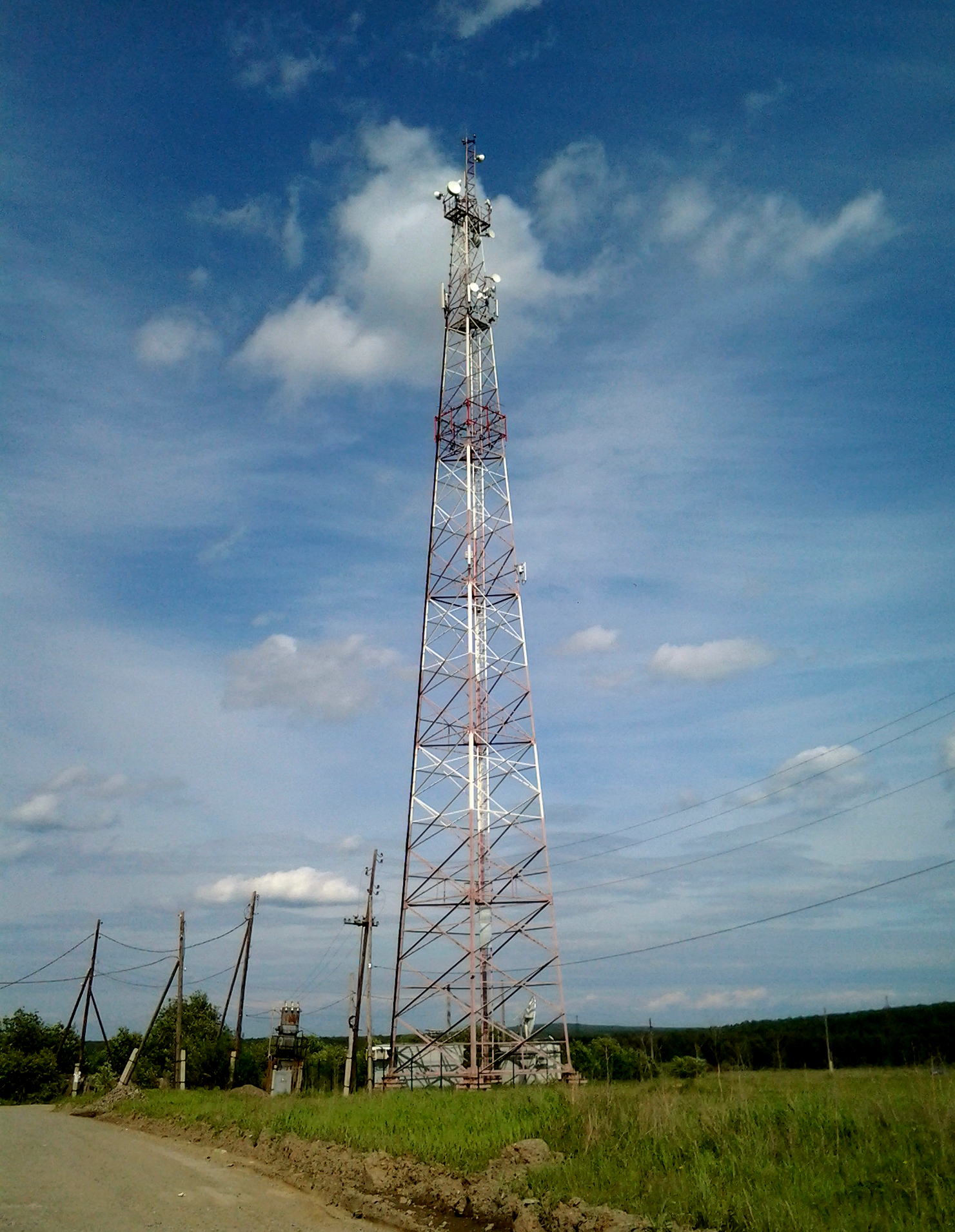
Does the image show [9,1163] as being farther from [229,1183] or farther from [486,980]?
[486,980]

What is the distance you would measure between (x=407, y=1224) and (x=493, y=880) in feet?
45.8

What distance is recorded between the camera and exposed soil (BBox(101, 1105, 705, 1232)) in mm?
10008

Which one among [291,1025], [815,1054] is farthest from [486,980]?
[291,1025]

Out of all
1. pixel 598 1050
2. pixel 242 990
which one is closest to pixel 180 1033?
pixel 242 990

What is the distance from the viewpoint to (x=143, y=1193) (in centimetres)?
1360

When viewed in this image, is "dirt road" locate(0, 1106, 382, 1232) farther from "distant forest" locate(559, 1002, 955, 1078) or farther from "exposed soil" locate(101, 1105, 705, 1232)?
"distant forest" locate(559, 1002, 955, 1078)

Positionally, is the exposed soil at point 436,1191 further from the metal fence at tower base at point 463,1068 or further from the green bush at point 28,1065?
the green bush at point 28,1065

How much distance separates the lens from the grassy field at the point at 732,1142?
28.5 feet

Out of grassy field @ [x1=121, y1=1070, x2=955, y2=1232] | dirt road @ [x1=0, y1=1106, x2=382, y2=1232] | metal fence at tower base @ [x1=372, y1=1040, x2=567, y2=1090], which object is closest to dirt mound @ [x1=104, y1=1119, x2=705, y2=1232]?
grassy field @ [x1=121, y1=1070, x2=955, y2=1232]

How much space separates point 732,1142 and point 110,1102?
29.2 metres

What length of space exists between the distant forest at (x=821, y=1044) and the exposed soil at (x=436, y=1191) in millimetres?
5410

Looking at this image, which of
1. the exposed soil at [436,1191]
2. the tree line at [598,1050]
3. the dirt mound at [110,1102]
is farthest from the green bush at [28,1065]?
the exposed soil at [436,1191]

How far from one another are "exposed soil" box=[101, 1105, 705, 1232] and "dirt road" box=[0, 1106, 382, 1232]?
1.29 feet

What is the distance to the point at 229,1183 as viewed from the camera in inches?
585
